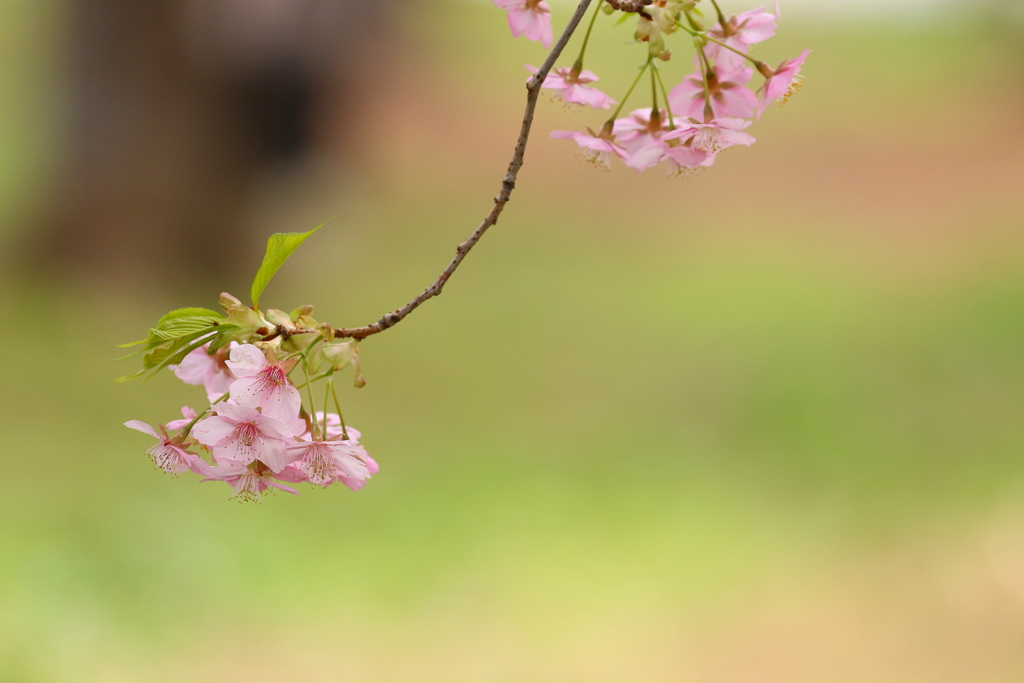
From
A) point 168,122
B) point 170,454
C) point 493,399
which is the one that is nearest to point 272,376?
point 170,454

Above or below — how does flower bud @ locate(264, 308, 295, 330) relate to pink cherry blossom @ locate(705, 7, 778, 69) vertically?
below

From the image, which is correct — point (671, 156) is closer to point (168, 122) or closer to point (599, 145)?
point (599, 145)

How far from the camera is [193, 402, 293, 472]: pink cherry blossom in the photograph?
625 millimetres

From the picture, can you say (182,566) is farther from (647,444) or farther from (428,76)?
(428,76)

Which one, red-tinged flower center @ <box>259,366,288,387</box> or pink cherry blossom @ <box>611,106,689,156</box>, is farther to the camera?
pink cherry blossom @ <box>611,106,689,156</box>

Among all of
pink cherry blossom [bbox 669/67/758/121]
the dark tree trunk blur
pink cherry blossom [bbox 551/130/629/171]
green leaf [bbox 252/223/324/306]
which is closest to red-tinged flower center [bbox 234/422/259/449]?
green leaf [bbox 252/223/324/306]

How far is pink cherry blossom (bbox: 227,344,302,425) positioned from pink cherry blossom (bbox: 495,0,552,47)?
408 millimetres

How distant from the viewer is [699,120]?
0.83 meters

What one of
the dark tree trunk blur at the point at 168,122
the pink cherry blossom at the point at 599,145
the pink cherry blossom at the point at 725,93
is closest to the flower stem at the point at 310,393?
the pink cherry blossom at the point at 599,145

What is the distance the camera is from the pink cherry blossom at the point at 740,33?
812 mm

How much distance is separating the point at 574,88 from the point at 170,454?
516 millimetres

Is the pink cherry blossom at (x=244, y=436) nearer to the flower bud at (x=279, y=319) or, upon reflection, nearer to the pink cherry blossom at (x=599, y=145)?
the flower bud at (x=279, y=319)

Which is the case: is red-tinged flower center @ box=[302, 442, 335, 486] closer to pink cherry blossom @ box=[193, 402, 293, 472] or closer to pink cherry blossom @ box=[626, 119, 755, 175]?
pink cherry blossom @ box=[193, 402, 293, 472]

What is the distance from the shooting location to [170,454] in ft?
2.33
